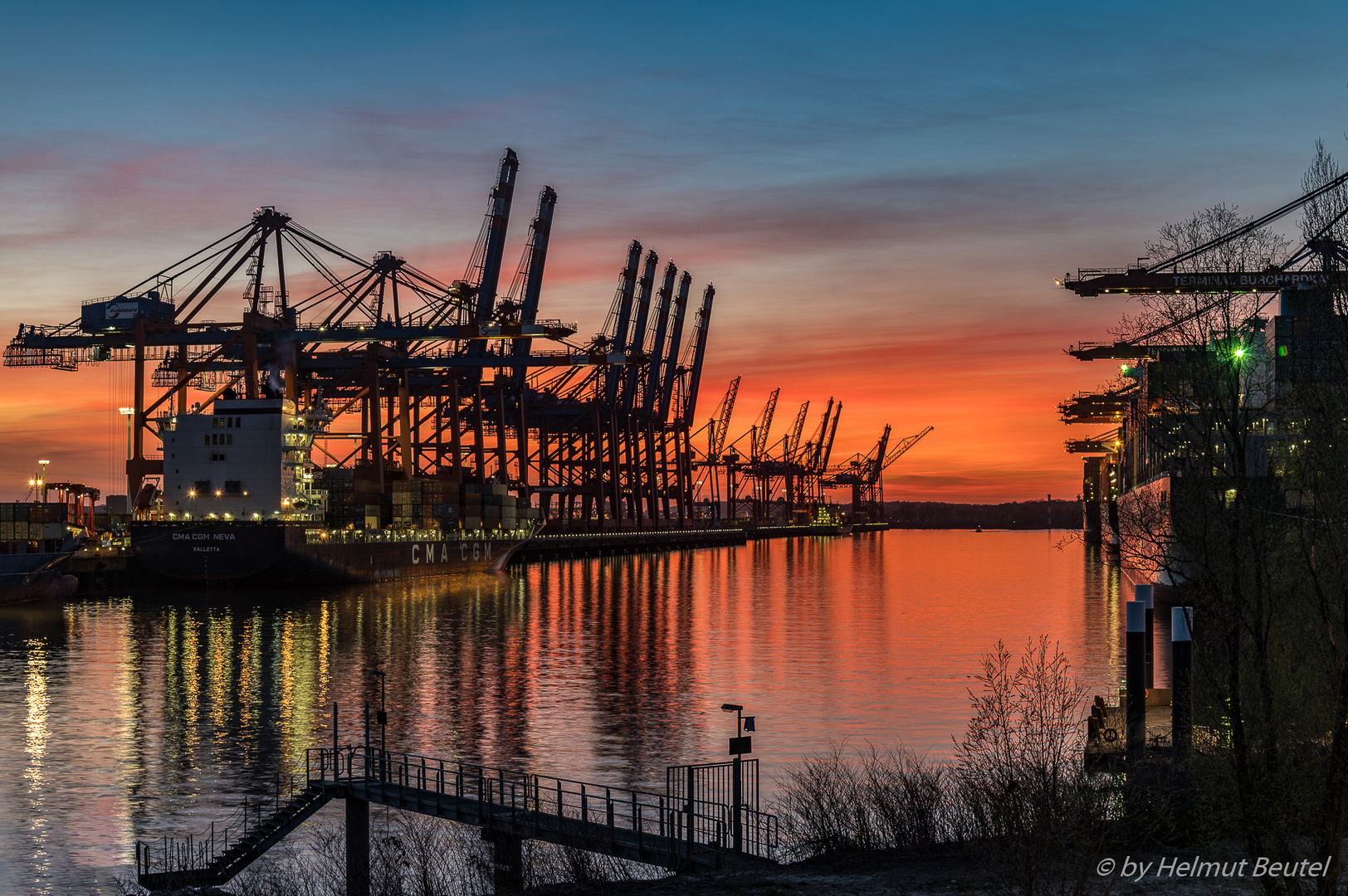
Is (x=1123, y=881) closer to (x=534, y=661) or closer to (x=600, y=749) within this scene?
(x=600, y=749)

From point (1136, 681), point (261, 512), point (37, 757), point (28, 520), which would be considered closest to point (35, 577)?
point (28, 520)

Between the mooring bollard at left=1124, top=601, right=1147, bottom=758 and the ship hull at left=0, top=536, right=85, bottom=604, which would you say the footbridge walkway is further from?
the ship hull at left=0, top=536, right=85, bottom=604

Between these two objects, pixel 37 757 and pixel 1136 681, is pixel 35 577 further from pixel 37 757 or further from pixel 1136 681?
pixel 1136 681

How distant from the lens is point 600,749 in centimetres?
3306

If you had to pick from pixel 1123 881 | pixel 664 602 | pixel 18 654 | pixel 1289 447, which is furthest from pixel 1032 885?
pixel 664 602

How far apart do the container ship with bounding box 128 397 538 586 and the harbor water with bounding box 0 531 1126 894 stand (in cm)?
268

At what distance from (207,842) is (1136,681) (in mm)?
18616

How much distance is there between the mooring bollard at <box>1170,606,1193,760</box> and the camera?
79.9 ft

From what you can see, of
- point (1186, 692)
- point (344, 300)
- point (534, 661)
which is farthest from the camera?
point (344, 300)

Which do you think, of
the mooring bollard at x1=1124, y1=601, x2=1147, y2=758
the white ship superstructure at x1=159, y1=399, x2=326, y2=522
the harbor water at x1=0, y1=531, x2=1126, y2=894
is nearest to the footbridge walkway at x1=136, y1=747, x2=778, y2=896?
the harbor water at x1=0, y1=531, x2=1126, y2=894

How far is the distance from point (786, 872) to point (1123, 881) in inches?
192

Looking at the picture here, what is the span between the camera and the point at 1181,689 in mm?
25281

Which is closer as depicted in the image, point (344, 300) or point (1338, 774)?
point (1338, 774)

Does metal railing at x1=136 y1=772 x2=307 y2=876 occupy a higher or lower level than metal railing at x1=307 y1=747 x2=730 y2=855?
lower
